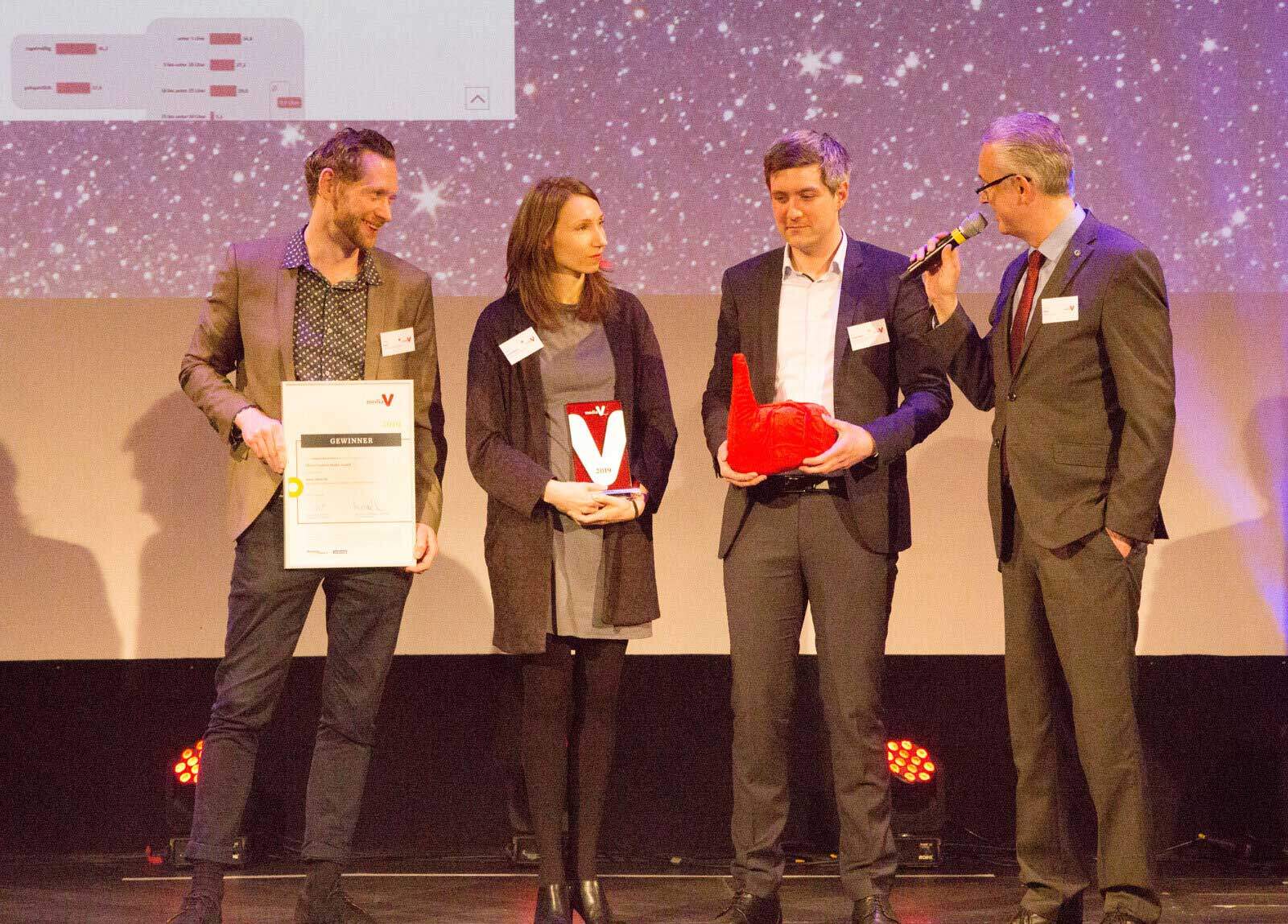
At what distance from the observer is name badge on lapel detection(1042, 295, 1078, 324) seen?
2730mm

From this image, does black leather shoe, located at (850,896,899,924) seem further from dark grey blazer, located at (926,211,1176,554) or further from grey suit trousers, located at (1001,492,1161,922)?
dark grey blazer, located at (926,211,1176,554)

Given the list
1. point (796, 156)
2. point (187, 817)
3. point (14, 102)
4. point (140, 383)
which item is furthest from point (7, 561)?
point (796, 156)

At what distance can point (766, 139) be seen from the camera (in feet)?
12.4

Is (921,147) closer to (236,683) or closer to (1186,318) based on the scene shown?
(1186,318)

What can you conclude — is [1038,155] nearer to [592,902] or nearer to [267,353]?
[267,353]

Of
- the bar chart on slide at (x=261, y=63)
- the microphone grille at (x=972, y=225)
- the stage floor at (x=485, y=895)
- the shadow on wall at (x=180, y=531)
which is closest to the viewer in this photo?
the microphone grille at (x=972, y=225)

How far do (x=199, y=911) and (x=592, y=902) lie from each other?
0.83 m

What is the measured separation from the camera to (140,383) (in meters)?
3.79

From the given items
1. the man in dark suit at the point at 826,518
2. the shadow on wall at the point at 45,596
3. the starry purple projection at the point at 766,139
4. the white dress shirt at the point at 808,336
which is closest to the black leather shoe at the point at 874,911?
the man in dark suit at the point at 826,518

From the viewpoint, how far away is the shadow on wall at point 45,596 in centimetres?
376

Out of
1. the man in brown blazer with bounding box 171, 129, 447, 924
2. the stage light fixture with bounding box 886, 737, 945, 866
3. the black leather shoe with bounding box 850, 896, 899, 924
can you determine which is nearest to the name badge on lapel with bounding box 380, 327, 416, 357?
the man in brown blazer with bounding box 171, 129, 447, 924

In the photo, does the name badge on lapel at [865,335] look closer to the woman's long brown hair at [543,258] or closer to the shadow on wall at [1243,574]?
the woman's long brown hair at [543,258]

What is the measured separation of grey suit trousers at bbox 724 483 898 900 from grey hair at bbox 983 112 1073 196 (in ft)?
2.62

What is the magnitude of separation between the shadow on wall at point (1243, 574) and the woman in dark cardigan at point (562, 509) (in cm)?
170
